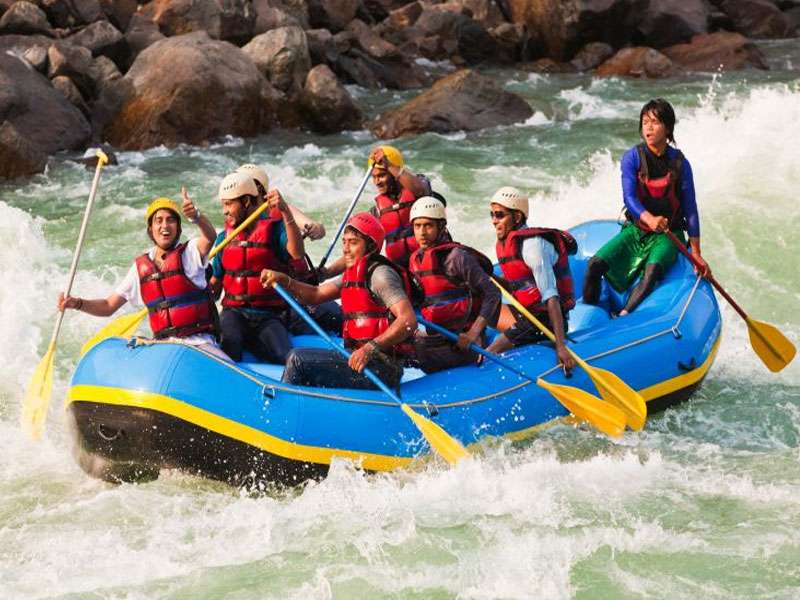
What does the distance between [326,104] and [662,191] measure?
7584 mm

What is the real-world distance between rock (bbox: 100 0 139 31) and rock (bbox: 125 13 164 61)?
0.29 meters

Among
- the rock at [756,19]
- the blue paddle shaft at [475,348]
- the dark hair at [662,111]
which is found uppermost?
the dark hair at [662,111]

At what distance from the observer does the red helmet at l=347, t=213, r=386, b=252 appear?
18.7 ft

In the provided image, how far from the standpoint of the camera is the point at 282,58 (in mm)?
14211

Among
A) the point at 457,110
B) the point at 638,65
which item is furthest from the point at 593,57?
the point at 457,110

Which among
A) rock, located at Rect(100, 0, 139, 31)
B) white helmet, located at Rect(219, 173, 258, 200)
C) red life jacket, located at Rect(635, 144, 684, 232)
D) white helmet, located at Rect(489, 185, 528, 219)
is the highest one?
white helmet, located at Rect(489, 185, 528, 219)

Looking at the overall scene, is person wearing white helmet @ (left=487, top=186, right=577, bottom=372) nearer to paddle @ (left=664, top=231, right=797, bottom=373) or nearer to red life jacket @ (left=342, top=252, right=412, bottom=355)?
red life jacket @ (left=342, top=252, right=412, bottom=355)

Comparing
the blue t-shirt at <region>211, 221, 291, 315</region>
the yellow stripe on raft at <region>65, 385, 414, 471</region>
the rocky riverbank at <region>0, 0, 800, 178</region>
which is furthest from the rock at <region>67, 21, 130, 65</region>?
the yellow stripe on raft at <region>65, 385, 414, 471</region>

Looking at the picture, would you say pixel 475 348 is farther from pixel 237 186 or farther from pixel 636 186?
pixel 636 186

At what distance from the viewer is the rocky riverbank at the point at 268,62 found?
13.2 meters

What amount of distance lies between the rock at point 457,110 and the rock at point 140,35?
2864 millimetres

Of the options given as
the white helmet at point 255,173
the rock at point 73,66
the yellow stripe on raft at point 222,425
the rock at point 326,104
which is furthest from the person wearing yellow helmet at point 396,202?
the rock at point 73,66

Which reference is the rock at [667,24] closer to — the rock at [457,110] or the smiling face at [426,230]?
the rock at [457,110]

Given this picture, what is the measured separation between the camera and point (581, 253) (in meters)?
7.95
